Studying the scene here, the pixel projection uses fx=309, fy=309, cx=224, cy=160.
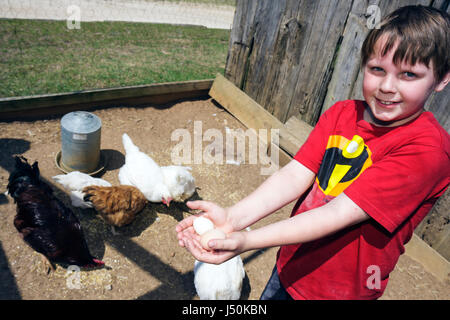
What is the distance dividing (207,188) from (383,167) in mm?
3221

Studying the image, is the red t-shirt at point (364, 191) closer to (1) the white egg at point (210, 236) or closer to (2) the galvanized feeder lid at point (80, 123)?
(1) the white egg at point (210, 236)

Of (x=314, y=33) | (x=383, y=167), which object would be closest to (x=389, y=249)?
(x=383, y=167)

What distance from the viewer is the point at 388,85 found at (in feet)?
4.04

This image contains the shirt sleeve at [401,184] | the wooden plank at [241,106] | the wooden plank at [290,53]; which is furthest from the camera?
the wooden plank at [241,106]

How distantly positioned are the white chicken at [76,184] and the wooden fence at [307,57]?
3.06 meters

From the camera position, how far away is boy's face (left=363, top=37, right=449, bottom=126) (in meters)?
1.20

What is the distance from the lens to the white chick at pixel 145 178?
12.0 ft

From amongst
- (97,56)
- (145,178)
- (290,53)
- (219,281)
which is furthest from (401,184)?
(97,56)

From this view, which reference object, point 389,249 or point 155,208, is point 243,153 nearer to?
point 155,208

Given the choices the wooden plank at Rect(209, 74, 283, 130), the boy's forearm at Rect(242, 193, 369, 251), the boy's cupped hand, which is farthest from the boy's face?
the wooden plank at Rect(209, 74, 283, 130)

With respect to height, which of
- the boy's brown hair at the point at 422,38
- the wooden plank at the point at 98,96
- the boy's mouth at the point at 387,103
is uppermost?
the boy's brown hair at the point at 422,38

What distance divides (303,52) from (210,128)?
75.4 inches

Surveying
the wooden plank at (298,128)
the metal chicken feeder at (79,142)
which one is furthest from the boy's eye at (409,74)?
the metal chicken feeder at (79,142)

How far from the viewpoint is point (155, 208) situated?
391 cm
